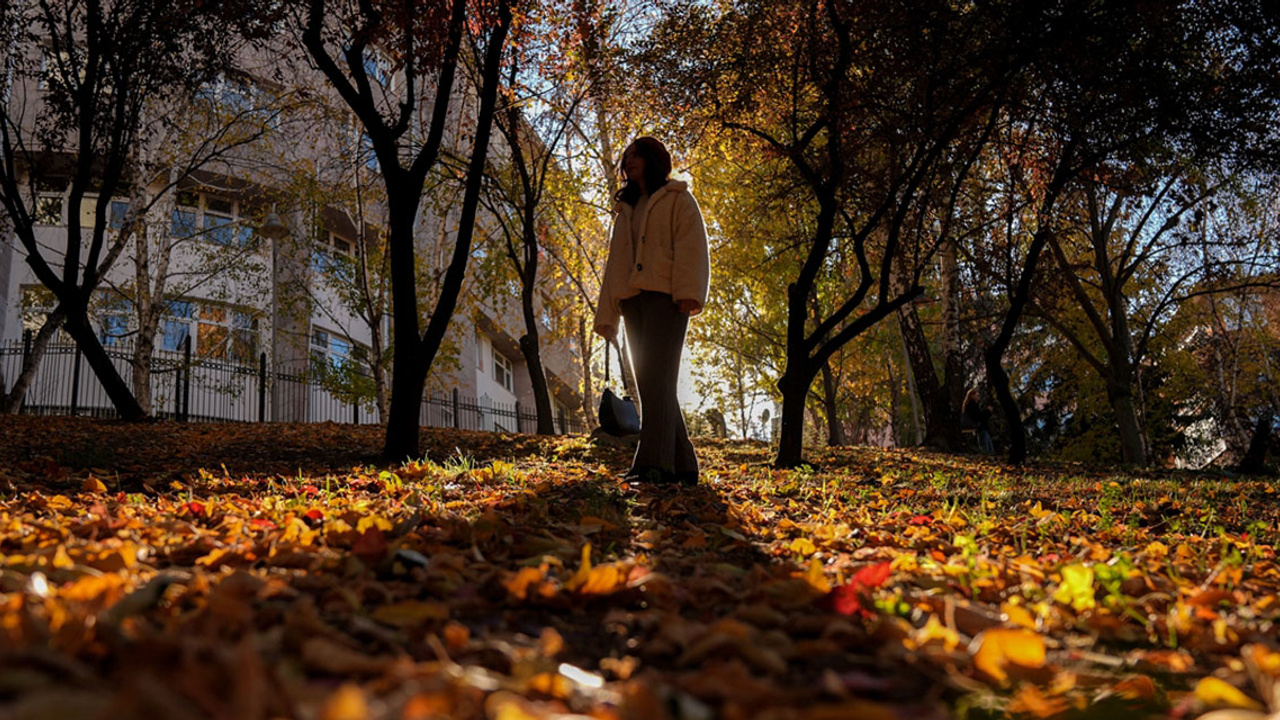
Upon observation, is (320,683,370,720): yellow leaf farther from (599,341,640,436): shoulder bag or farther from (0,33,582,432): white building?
(0,33,582,432): white building

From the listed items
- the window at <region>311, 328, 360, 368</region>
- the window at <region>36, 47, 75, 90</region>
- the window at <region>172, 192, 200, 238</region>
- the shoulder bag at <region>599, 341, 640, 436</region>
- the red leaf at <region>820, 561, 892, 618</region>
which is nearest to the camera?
the red leaf at <region>820, 561, 892, 618</region>

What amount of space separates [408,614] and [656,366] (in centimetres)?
357

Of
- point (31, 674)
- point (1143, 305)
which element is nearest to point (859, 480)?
point (31, 674)

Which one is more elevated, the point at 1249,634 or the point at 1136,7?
the point at 1136,7

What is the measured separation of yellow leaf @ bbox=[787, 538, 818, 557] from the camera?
3.22 metres

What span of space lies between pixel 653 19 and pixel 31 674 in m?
13.1

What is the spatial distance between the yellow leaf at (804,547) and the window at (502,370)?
34325 mm

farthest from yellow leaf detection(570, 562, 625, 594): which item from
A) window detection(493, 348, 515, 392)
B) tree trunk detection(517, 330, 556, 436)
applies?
window detection(493, 348, 515, 392)

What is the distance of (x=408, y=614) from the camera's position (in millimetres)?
1875

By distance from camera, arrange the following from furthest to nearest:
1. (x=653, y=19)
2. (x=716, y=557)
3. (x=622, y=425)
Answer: (x=653, y=19) → (x=622, y=425) → (x=716, y=557)

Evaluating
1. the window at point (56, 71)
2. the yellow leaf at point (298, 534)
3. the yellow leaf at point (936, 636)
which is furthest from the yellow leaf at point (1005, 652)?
the window at point (56, 71)

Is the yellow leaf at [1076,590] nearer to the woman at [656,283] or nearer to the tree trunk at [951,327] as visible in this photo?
the woman at [656,283]

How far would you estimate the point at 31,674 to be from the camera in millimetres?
1216

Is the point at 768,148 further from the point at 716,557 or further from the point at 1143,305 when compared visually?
the point at 1143,305
